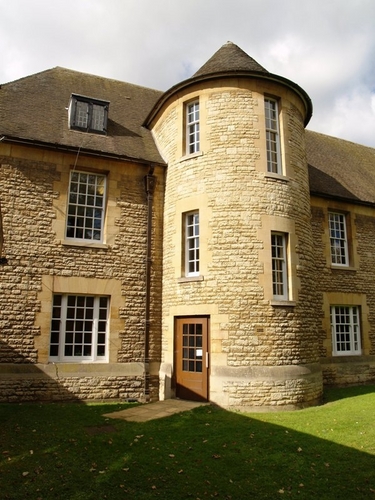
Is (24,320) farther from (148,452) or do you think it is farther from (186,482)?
(186,482)

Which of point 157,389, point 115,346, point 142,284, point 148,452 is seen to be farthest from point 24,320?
point 148,452

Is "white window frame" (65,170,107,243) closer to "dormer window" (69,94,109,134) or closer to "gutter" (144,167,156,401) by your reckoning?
"gutter" (144,167,156,401)

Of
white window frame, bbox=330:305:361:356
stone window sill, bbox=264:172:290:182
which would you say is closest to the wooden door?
stone window sill, bbox=264:172:290:182

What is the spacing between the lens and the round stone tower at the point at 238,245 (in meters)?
10.6

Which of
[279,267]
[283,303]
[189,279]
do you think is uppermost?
[279,267]

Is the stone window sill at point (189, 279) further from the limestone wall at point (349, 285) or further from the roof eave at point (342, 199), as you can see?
the roof eave at point (342, 199)

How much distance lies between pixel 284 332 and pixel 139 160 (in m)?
6.85

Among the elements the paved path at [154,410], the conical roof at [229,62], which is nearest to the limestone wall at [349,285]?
the conical roof at [229,62]

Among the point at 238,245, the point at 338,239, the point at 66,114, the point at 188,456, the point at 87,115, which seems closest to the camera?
the point at 188,456

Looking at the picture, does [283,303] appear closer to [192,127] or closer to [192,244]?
[192,244]

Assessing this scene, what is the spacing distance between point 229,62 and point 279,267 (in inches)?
263

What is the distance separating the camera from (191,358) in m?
11.2

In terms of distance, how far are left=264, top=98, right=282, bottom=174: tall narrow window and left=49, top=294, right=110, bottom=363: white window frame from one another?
6473mm

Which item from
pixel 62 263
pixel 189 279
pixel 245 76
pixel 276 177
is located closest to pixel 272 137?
pixel 276 177
